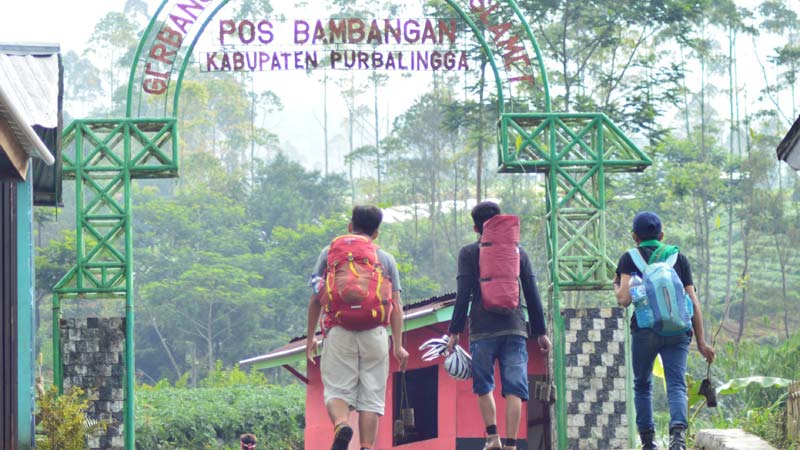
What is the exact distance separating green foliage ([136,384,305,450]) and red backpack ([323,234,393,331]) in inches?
716

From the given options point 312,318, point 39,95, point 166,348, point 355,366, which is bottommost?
point 166,348

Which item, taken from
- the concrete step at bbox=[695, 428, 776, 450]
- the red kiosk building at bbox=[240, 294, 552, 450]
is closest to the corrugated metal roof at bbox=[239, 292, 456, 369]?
the red kiosk building at bbox=[240, 294, 552, 450]

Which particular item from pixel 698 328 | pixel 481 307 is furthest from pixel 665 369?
pixel 481 307

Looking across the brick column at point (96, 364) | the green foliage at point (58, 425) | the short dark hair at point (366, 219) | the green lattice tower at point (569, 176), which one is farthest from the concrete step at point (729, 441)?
the brick column at point (96, 364)

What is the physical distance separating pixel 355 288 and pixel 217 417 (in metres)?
20.0

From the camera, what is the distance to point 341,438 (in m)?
7.09

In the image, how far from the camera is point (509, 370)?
807 cm

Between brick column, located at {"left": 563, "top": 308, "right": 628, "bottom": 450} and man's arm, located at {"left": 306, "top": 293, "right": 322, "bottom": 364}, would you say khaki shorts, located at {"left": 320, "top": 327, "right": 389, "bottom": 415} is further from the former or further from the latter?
brick column, located at {"left": 563, "top": 308, "right": 628, "bottom": 450}

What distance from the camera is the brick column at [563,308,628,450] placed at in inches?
486

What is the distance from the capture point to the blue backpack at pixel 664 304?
7.32 m

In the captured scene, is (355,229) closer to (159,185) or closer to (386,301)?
(386,301)

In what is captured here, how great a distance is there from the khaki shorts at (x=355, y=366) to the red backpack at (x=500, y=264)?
921mm

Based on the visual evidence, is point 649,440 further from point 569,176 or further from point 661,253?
point 569,176

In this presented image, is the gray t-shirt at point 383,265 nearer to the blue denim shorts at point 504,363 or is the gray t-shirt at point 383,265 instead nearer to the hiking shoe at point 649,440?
the blue denim shorts at point 504,363
